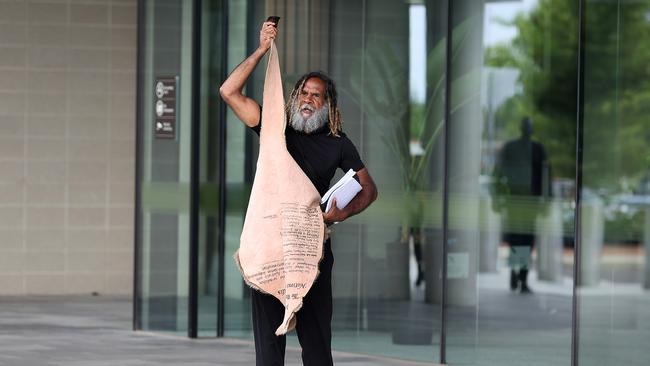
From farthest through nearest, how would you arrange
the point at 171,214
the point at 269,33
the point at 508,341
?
the point at 171,214
the point at 508,341
the point at 269,33

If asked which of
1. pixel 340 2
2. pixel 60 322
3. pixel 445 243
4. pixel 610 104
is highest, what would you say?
pixel 340 2

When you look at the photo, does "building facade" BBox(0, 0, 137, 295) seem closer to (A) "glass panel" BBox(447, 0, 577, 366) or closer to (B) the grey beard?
(A) "glass panel" BBox(447, 0, 577, 366)

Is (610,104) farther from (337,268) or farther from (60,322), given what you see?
(60,322)

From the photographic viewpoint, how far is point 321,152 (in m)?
6.45

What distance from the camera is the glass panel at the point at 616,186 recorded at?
29.1 ft

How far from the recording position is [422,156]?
9984 millimetres

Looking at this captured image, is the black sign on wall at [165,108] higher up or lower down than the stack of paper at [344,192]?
higher up

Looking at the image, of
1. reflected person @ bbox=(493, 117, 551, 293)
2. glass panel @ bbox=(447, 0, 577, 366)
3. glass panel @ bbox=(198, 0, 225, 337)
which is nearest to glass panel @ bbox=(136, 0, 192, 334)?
glass panel @ bbox=(198, 0, 225, 337)

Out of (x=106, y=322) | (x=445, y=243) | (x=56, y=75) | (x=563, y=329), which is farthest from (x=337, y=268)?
(x=56, y=75)

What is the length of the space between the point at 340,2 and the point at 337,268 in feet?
6.28

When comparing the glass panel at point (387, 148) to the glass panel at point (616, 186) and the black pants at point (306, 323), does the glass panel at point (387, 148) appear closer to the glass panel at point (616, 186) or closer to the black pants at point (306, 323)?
the glass panel at point (616, 186)

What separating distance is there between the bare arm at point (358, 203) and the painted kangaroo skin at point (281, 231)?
6 centimetres

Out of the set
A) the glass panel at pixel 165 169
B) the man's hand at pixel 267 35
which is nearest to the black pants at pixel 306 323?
the man's hand at pixel 267 35

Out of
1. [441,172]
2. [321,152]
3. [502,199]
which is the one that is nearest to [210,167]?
[441,172]
